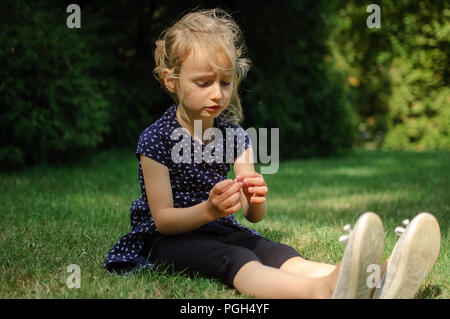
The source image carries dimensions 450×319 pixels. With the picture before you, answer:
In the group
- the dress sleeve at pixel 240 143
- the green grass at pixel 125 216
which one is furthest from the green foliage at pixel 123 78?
the dress sleeve at pixel 240 143

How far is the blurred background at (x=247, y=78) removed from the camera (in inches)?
210

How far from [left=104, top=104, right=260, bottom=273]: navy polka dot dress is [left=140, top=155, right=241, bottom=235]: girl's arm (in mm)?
69

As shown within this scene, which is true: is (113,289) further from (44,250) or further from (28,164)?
(28,164)

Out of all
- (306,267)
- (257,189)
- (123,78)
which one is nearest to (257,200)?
(257,189)

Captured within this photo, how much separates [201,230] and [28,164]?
439cm

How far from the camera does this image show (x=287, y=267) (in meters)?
2.03

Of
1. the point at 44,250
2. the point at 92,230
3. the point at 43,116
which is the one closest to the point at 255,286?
the point at 44,250

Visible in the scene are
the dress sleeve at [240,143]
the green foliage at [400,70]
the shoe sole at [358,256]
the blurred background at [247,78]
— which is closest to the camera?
the shoe sole at [358,256]

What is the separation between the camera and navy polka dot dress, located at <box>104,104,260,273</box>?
218cm

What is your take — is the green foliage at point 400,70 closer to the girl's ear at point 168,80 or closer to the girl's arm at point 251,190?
the girl's arm at point 251,190

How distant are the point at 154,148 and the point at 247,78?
6.43 metres

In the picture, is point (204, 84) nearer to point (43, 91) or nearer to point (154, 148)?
point (154, 148)

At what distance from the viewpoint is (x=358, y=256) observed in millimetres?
1556

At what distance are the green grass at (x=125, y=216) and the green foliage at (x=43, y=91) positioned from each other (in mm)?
290
